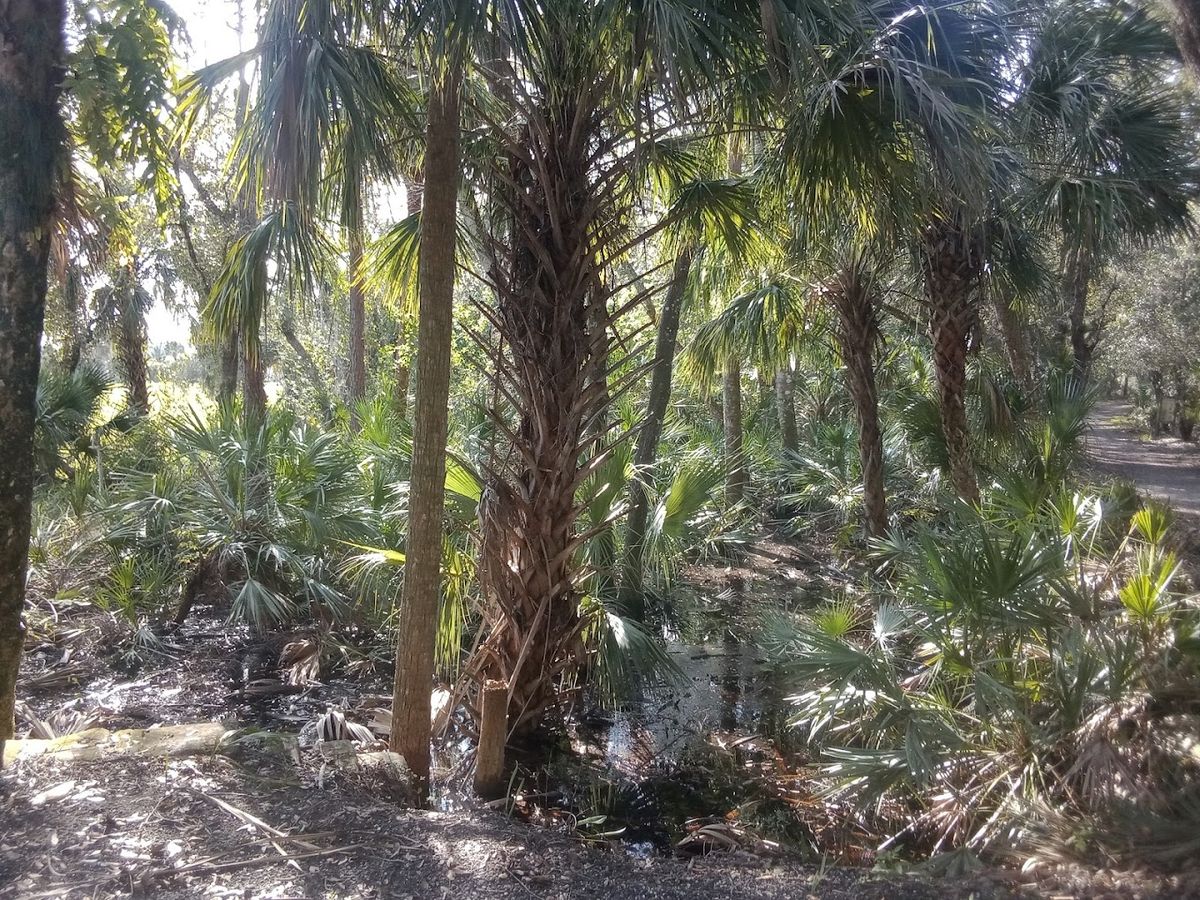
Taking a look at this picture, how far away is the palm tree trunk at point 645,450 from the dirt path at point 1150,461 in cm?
506

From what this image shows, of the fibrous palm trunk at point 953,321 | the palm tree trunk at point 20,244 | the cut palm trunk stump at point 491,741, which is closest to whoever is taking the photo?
the palm tree trunk at point 20,244

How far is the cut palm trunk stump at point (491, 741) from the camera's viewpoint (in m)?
5.03

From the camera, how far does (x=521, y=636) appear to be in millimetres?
5680

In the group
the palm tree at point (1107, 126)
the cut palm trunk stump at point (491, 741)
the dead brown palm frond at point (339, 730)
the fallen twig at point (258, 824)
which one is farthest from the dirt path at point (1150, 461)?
the fallen twig at point (258, 824)

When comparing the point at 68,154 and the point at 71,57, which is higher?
the point at 71,57

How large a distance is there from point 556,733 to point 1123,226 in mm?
6597

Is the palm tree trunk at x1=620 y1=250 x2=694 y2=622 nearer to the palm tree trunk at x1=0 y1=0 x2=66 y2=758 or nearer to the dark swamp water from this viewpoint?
the dark swamp water

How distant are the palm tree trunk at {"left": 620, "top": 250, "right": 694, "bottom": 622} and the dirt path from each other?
506 cm

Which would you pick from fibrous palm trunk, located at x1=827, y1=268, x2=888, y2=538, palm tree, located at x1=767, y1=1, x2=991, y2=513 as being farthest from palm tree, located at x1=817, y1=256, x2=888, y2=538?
palm tree, located at x1=767, y1=1, x2=991, y2=513

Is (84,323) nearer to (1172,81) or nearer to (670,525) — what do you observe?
(670,525)

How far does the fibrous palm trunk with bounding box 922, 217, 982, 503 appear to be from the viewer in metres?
8.43

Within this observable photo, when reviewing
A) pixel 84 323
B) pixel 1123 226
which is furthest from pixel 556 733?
pixel 84 323

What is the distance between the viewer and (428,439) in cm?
461

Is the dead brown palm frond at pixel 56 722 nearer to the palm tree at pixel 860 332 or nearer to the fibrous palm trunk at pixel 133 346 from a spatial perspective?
the palm tree at pixel 860 332
